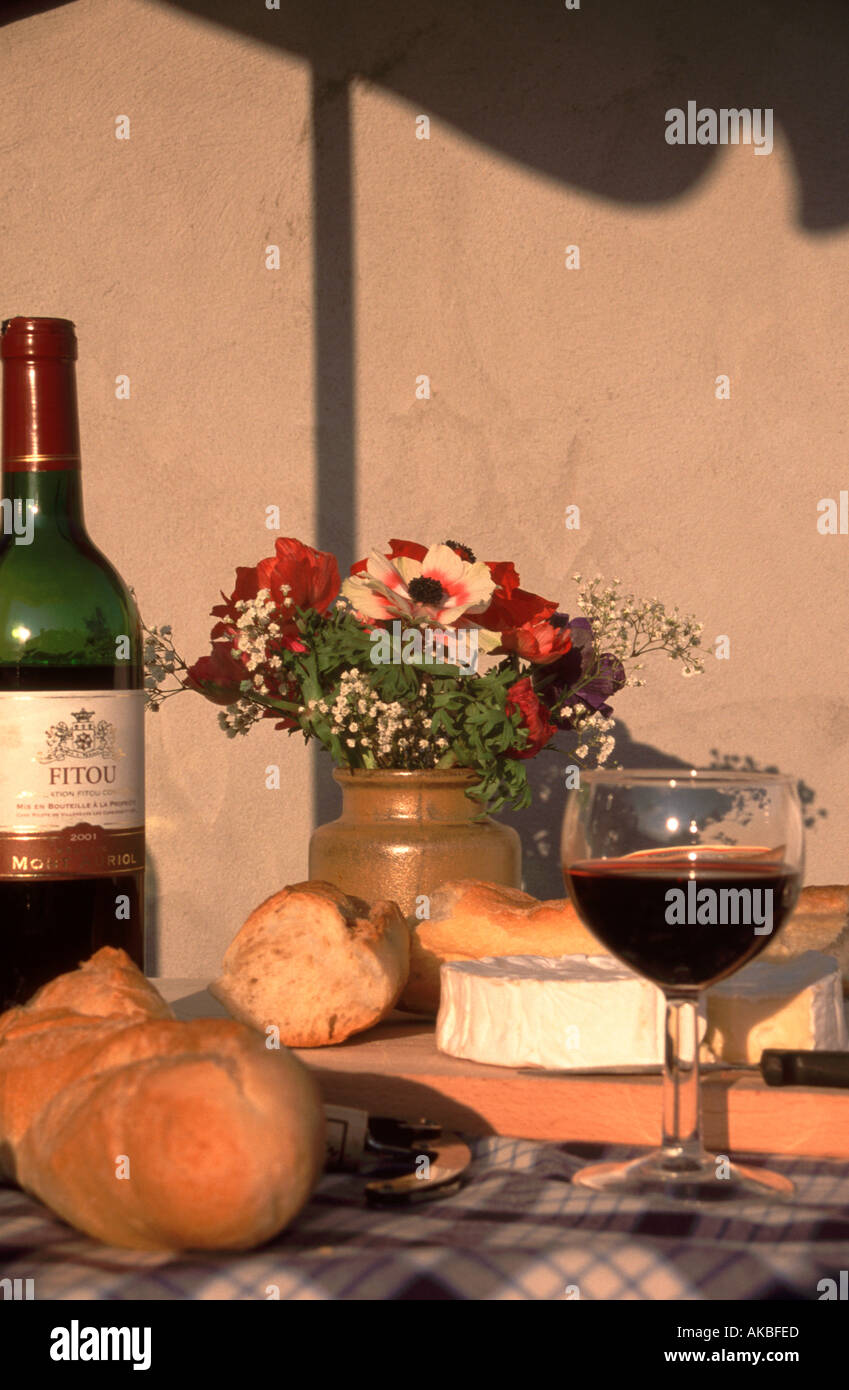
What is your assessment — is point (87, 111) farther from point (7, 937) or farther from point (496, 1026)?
point (496, 1026)

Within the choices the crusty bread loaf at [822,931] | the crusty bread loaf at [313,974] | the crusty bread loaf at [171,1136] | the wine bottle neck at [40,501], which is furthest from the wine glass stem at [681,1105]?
the wine bottle neck at [40,501]

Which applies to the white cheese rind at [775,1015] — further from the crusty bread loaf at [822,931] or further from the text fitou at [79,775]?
the text fitou at [79,775]

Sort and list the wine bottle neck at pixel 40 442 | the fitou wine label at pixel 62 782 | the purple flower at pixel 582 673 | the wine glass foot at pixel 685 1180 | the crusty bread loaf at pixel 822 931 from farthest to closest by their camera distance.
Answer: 1. the purple flower at pixel 582 673
2. the crusty bread loaf at pixel 822 931
3. the wine bottle neck at pixel 40 442
4. the fitou wine label at pixel 62 782
5. the wine glass foot at pixel 685 1180

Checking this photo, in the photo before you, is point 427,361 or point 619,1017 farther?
point 427,361

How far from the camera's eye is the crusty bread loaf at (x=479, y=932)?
1.50m

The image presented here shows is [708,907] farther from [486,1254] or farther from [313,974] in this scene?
[313,974]

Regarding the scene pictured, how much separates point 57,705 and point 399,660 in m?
0.45

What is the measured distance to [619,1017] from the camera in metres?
1.21

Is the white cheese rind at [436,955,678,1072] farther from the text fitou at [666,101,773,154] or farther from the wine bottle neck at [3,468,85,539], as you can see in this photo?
the text fitou at [666,101,773,154]

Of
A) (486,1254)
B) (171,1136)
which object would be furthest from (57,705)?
(486,1254)

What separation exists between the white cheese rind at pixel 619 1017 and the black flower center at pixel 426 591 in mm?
498

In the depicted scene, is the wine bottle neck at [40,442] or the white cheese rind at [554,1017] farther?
the wine bottle neck at [40,442]

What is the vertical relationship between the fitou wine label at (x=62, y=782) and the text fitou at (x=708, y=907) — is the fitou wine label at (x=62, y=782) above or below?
above
